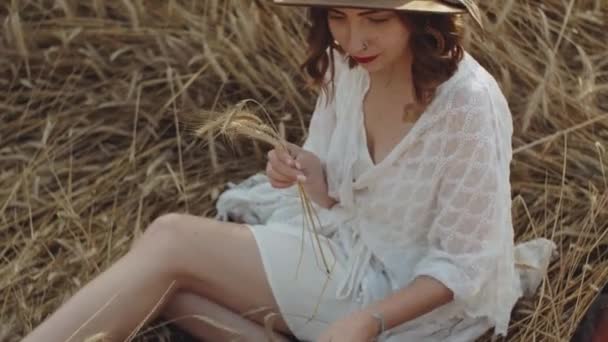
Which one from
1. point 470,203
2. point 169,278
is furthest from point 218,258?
point 470,203

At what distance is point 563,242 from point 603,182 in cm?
17

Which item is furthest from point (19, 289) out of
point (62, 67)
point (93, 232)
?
point (62, 67)

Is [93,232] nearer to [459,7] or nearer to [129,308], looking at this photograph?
[129,308]

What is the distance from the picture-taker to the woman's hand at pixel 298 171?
232 cm

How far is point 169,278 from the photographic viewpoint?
2.44 meters

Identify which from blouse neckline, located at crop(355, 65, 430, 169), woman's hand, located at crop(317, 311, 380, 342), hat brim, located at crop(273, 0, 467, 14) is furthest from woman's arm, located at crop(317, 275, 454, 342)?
hat brim, located at crop(273, 0, 467, 14)

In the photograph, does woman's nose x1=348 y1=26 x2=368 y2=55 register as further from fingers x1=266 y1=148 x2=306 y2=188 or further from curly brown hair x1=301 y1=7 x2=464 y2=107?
fingers x1=266 y1=148 x2=306 y2=188

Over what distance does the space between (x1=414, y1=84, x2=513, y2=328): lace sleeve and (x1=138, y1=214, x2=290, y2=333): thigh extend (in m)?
0.29

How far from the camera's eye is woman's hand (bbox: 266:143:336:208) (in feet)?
7.61

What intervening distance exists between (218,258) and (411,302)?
359 millimetres

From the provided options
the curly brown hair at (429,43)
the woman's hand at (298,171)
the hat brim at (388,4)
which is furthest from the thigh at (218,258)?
the hat brim at (388,4)

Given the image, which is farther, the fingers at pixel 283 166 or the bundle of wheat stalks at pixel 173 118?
the bundle of wheat stalks at pixel 173 118

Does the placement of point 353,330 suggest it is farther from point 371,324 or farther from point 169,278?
point 169,278

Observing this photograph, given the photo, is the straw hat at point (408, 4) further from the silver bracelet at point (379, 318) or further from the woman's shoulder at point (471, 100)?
the silver bracelet at point (379, 318)
